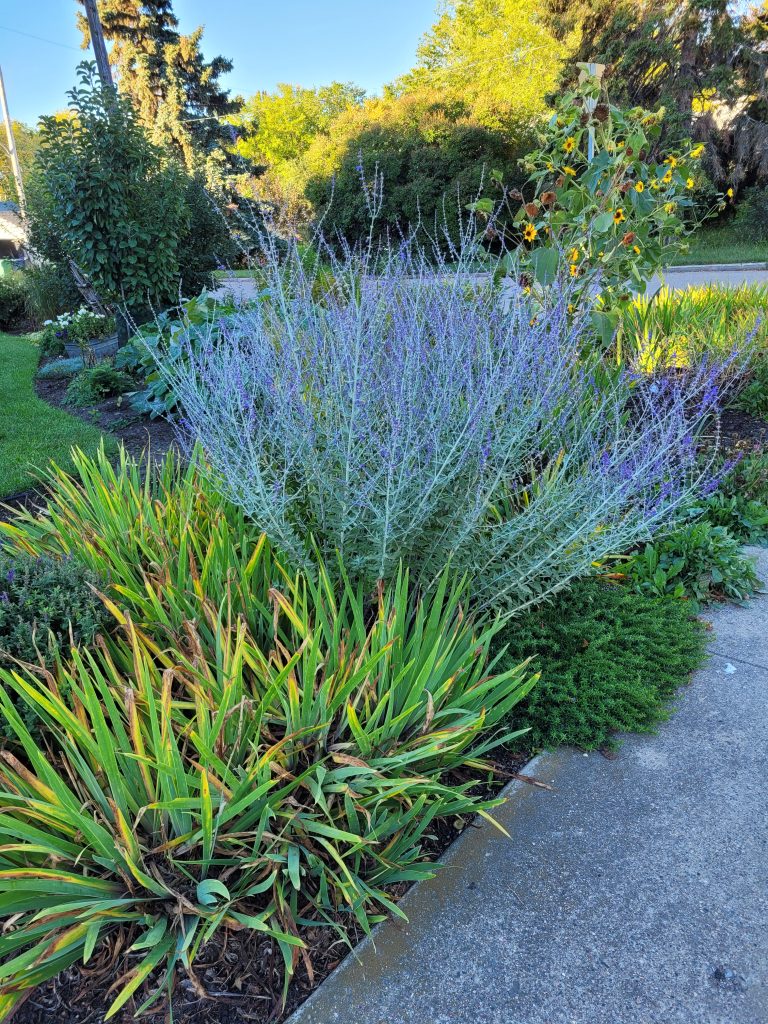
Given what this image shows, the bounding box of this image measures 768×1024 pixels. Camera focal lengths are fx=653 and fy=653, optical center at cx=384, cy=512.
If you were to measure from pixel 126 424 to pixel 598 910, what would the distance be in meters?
5.45

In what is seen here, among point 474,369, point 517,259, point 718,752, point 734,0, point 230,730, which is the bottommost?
point 718,752

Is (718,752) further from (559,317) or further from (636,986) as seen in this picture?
(559,317)

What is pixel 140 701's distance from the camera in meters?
1.87

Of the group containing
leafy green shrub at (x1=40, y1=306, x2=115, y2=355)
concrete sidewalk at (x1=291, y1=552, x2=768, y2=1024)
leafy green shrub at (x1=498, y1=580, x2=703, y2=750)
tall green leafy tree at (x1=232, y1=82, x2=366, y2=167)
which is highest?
tall green leafy tree at (x1=232, y1=82, x2=366, y2=167)

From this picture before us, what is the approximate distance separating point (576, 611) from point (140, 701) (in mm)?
1832

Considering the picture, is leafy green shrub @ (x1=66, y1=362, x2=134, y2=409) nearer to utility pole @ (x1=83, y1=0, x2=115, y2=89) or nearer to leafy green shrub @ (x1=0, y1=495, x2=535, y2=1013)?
leafy green shrub @ (x1=0, y1=495, x2=535, y2=1013)

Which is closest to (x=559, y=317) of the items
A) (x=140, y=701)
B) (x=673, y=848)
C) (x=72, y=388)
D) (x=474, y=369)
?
(x=474, y=369)

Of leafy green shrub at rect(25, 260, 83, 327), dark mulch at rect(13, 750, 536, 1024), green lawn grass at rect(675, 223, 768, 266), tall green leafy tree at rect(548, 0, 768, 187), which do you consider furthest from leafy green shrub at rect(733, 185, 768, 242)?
dark mulch at rect(13, 750, 536, 1024)

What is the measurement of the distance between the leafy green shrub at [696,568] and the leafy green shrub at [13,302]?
51.0 feet

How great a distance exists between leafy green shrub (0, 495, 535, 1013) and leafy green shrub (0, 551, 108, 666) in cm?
12

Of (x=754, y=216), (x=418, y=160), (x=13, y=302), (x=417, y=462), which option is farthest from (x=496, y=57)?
(x=417, y=462)

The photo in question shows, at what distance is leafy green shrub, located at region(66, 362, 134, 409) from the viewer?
22.1 feet

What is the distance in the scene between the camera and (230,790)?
5.21 ft

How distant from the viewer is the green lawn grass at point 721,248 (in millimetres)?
17062
